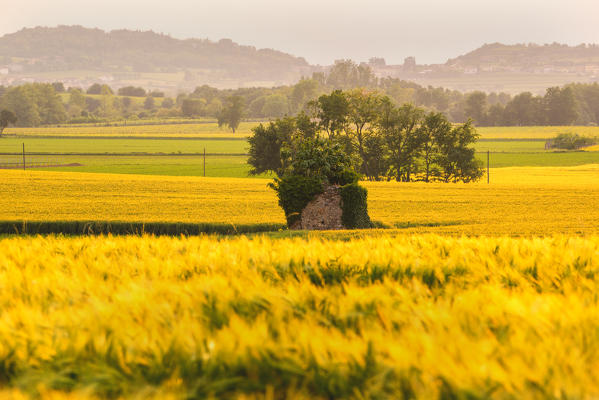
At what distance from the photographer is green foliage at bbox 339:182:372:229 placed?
17.7 metres

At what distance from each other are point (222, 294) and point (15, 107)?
698ft

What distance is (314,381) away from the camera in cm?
212

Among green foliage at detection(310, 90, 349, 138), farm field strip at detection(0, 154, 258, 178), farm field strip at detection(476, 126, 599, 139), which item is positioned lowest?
farm field strip at detection(0, 154, 258, 178)

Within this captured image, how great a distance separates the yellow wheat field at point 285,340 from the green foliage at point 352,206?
14049 mm

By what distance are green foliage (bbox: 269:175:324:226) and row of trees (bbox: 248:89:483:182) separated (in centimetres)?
4022

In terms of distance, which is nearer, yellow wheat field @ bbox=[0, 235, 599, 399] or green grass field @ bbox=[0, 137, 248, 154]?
yellow wheat field @ bbox=[0, 235, 599, 399]

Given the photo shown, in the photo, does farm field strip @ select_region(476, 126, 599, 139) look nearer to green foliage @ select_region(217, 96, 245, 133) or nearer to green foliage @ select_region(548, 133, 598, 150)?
green foliage @ select_region(548, 133, 598, 150)

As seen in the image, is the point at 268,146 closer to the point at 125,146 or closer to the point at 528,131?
the point at 125,146

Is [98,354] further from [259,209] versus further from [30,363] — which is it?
[259,209]

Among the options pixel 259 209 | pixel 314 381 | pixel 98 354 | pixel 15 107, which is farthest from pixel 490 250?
pixel 15 107

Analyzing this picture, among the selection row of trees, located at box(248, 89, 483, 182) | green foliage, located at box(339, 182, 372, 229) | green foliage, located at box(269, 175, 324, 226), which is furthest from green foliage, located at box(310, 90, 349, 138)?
green foliage, located at box(269, 175, 324, 226)

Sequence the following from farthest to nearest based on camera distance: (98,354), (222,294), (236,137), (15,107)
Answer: (15,107) → (236,137) → (222,294) → (98,354)

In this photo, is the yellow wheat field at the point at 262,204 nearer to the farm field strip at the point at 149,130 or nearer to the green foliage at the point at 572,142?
the green foliage at the point at 572,142

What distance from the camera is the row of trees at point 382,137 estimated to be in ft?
191
